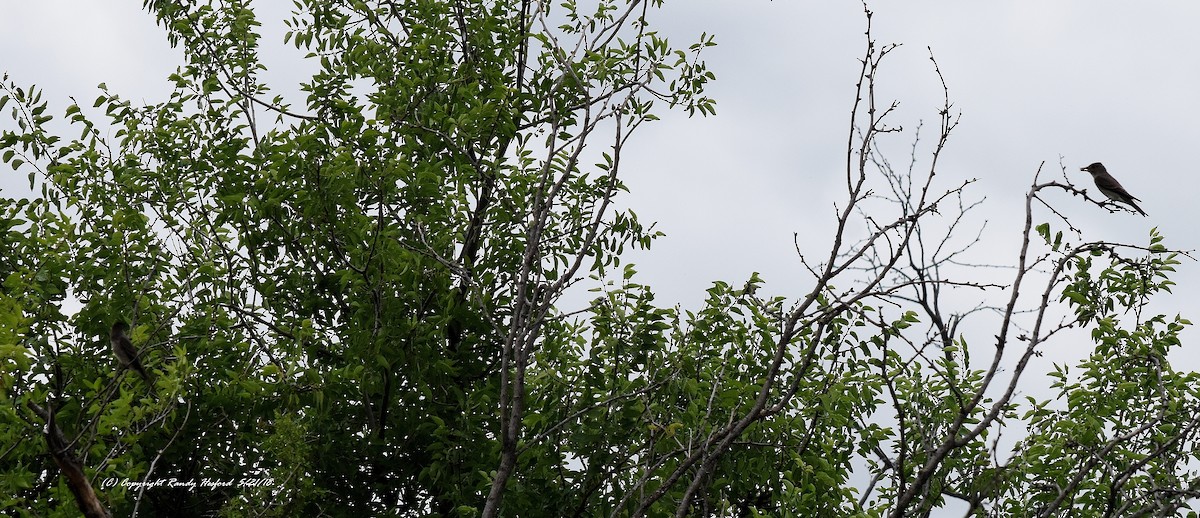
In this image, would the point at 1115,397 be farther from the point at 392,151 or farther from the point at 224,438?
the point at 224,438

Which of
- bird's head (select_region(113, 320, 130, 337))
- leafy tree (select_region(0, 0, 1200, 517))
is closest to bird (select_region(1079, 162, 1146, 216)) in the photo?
leafy tree (select_region(0, 0, 1200, 517))

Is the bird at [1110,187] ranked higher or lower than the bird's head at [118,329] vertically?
higher

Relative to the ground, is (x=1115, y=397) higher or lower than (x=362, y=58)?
lower

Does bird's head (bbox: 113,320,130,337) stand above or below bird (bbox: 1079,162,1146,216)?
below

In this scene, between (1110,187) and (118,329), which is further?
(1110,187)

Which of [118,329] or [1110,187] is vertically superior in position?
[1110,187]

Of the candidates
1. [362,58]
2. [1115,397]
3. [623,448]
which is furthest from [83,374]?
[1115,397]

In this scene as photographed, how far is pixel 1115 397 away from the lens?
9742 millimetres

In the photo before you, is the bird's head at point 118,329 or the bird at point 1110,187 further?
the bird at point 1110,187

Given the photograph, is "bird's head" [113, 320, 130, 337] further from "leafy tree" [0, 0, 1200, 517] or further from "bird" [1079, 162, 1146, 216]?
"bird" [1079, 162, 1146, 216]

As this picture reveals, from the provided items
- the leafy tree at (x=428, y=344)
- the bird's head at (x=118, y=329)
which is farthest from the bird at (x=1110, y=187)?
the bird's head at (x=118, y=329)

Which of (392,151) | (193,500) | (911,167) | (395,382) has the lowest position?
(193,500)

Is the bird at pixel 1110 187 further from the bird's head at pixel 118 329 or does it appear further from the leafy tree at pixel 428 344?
the bird's head at pixel 118 329

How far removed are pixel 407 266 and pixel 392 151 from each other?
5.69ft
